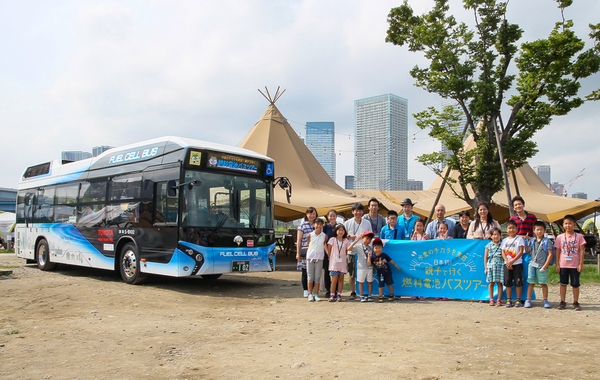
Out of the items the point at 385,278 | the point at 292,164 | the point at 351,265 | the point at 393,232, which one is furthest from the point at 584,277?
the point at 292,164

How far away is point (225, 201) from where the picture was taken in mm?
8844

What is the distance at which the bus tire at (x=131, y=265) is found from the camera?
30.9 feet

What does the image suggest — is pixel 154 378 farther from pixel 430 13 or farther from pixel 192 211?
pixel 430 13

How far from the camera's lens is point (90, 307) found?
23.5 ft

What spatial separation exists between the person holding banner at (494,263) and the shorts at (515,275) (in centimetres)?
10

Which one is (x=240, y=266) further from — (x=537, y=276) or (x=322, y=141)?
(x=322, y=141)

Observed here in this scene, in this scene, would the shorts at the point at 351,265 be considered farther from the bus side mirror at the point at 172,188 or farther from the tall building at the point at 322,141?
the tall building at the point at 322,141

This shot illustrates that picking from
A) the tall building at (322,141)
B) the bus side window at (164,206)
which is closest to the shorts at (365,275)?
the bus side window at (164,206)

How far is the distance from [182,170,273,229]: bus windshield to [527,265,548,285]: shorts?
489cm

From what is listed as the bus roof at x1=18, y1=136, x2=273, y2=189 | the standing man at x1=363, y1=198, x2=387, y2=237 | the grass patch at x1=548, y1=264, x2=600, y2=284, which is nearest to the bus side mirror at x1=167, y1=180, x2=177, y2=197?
the bus roof at x1=18, y1=136, x2=273, y2=189

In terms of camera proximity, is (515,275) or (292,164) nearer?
(515,275)

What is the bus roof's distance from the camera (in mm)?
8961

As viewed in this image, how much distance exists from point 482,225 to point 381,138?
1670cm

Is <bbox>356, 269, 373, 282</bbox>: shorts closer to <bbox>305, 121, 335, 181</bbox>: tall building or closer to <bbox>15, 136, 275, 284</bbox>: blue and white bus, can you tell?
<bbox>15, 136, 275, 284</bbox>: blue and white bus
